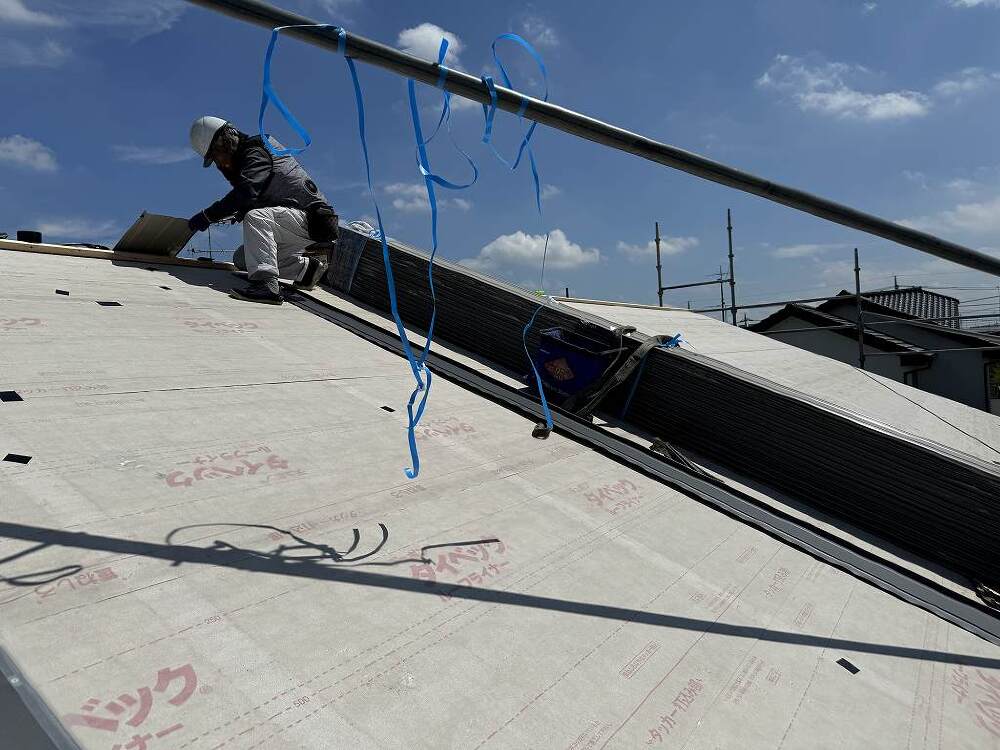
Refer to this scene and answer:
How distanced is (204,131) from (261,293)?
1.30 meters

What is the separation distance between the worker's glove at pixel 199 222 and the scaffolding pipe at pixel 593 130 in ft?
11.4

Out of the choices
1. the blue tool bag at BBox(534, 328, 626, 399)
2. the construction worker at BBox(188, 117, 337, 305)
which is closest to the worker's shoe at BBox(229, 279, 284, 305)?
the construction worker at BBox(188, 117, 337, 305)

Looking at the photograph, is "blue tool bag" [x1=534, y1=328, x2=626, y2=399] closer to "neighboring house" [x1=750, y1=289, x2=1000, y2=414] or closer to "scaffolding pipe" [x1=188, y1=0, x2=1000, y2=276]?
"scaffolding pipe" [x1=188, y1=0, x2=1000, y2=276]

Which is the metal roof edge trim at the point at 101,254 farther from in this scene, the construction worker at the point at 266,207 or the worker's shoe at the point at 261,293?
the worker's shoe at the point at 261,293

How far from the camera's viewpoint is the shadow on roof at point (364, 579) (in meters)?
1.31

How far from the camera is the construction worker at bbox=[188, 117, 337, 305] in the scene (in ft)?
13.2

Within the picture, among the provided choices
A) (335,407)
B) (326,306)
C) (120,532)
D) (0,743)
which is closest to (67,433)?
(120,532)

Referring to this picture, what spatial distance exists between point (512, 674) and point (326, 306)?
328cm

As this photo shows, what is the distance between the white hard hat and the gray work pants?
57 cm

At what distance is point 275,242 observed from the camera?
13.8 feet

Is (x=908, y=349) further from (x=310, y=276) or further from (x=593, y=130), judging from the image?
(x=593, y=130)

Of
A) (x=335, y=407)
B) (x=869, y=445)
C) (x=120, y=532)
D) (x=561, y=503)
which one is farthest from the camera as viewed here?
(x=869, y=445)

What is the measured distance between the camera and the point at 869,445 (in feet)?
8.71

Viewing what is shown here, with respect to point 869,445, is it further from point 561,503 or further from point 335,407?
point 335,407
